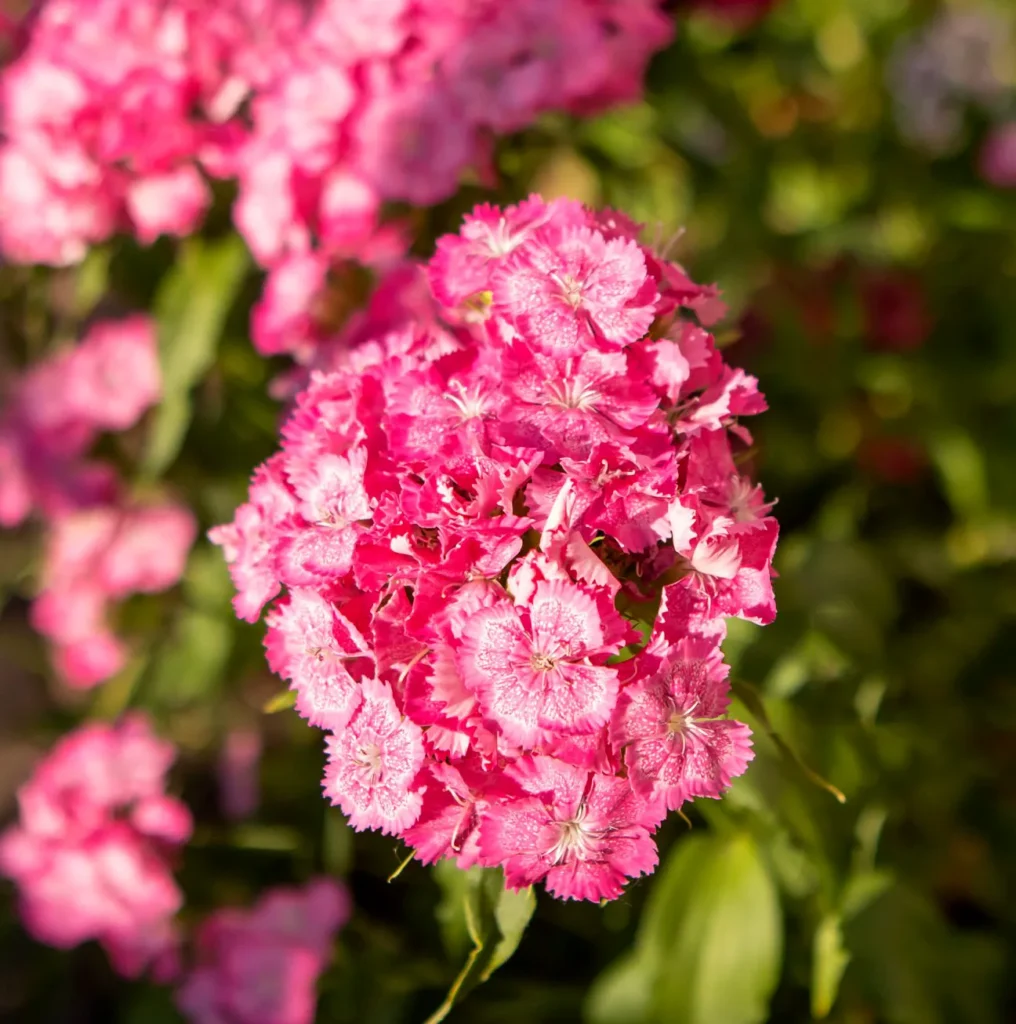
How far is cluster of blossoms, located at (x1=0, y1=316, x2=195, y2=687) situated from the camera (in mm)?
1307

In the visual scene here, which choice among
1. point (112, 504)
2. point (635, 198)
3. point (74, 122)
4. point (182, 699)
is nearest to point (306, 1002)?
point (182, 699)

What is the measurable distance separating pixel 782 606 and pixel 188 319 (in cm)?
69

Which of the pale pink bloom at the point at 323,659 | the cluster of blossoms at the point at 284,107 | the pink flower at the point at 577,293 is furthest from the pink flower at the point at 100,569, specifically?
the pink flower at the point at 577,293

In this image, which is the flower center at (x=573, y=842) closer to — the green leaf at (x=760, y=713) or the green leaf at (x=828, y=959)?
the green leaf at (x=760, y=713)

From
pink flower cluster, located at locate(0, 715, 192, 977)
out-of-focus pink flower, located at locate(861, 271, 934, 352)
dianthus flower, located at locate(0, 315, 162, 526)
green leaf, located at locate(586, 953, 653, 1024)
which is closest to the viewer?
green leaf, located at locate(586, 953, 653, 1024)

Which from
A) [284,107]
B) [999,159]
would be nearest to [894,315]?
[999,159]

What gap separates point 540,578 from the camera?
2.01ft

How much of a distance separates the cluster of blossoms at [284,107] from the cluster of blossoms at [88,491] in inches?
7.8

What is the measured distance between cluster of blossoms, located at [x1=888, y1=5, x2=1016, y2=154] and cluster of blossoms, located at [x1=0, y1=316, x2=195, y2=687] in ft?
4.64

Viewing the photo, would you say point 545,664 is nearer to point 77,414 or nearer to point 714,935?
point 714,935

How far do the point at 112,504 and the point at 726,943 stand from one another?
920 mm

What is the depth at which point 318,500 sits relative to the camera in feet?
2.25

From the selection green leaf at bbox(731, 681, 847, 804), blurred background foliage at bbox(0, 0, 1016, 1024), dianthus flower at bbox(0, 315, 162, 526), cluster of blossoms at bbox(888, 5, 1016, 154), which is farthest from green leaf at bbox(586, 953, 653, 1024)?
cluster of blossoms at bbox(888, 5, 1016, 154)

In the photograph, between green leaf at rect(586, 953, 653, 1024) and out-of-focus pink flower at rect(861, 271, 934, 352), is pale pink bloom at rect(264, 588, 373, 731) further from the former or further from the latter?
out-of-focus pink flower at rect(861, 271, 934, 352)
